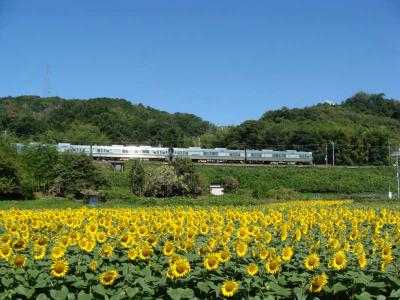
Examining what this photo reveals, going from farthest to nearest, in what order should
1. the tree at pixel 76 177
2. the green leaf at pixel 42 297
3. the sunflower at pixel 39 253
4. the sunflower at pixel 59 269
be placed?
the tree at pixel 76 177 < the sunflower at pixel 39 253 < the sunflower at pixel 59 269 < the green leaf at pixel 42 297

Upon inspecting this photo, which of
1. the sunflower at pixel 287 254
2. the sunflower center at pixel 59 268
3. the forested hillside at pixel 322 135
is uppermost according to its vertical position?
the forested hillside at pixel 322 135

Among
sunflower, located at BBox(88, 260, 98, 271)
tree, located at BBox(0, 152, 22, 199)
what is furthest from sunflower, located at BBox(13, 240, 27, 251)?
tree, located at BBox(0, 152, 22, 199)

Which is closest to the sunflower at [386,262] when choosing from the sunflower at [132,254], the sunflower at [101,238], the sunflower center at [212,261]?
the sunflower center at [212,261]

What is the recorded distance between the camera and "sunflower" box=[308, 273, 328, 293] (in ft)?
14.8

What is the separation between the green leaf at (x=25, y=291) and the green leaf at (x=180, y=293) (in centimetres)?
124

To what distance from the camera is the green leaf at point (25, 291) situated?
4391mm

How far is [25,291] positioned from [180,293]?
141cm

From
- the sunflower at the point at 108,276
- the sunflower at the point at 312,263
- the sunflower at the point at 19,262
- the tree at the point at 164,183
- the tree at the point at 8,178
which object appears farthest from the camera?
the tree at the point at 164,183

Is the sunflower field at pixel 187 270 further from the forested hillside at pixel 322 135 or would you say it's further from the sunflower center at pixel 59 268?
the forested hillside at pixel 322 135

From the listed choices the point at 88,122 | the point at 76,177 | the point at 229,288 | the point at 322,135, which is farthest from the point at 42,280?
the point at 88,122

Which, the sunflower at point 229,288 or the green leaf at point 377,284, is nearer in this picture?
the sunflower at point 229,288

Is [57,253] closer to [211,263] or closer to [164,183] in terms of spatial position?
[211,263]

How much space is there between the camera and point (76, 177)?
39.9 m

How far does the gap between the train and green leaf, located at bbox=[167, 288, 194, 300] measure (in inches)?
2077
